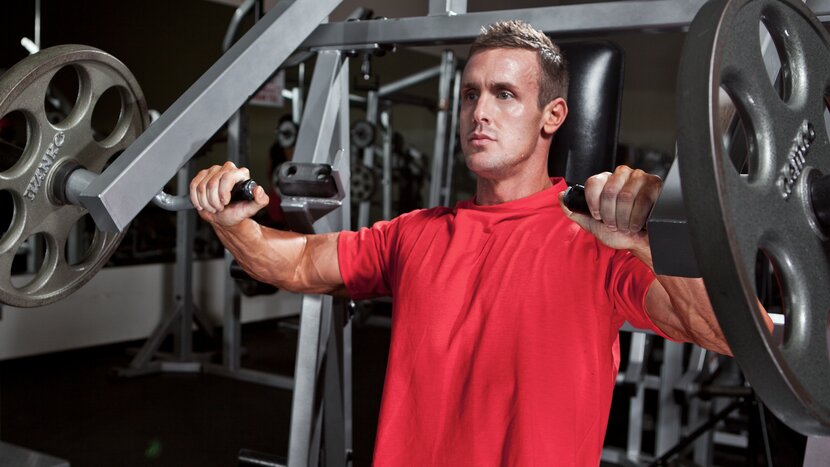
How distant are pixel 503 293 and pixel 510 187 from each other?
0.74ft

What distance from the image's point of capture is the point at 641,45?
6.53 meters

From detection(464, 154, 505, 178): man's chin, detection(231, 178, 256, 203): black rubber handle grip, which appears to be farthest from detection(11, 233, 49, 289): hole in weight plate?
detection(464, 154, 505, 178): man's chin

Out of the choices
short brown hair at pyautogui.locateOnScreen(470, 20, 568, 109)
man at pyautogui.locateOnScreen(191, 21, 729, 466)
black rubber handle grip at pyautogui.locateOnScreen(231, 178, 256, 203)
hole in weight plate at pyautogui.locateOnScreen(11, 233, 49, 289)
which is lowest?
hole in weight plate at pyautogui.locateOnScreen(11, 233, 49, 289)

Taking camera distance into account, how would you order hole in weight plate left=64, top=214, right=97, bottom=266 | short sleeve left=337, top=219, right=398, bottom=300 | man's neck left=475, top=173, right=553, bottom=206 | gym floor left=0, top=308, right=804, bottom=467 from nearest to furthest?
man's neck left=475, top=173, right=553, bottom=206, short sleeve left=337, top=219, right=398, bottom=300, gym floor left=0, top=308, right=804, bottom=467, hole in weight plate left=64, top=214, right=97, bottom=266

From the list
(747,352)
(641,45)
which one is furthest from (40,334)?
(641,45)

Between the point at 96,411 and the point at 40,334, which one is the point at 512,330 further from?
the point at 40,334

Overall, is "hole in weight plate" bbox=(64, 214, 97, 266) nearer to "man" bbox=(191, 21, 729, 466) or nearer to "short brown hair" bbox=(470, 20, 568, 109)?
"man" bbox=(191, 21, 729, 466)

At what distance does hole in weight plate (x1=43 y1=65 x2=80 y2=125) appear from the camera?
4.06 m

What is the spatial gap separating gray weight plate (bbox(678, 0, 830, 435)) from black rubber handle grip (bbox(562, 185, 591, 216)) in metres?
0.18

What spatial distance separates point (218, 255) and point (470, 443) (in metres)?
4.30

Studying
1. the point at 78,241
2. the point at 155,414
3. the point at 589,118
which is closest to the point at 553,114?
the point at 589,118

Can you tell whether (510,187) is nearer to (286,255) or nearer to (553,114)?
(553,114)

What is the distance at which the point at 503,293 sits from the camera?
51.0 inches

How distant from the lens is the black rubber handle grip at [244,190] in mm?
1230
